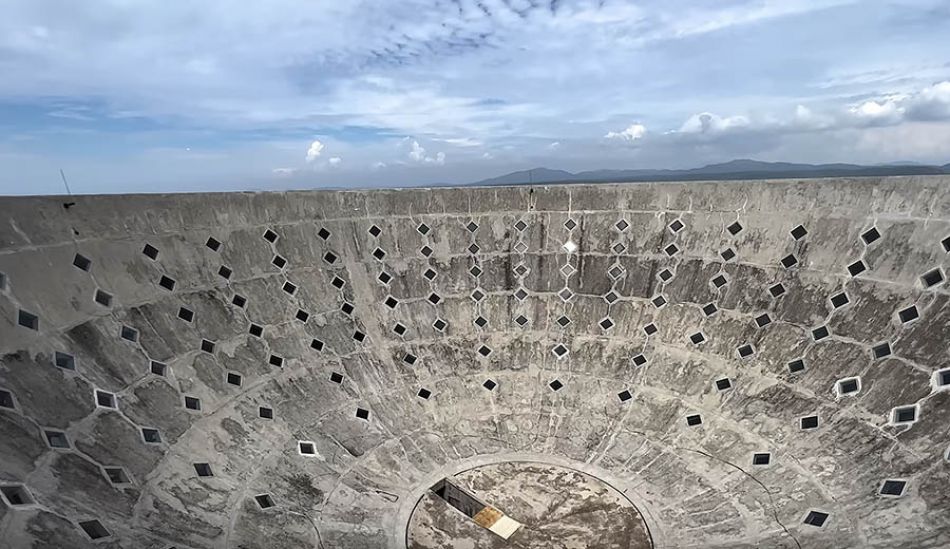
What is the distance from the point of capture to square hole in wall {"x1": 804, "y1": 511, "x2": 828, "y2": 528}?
1048cm

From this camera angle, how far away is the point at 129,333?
11.7 m

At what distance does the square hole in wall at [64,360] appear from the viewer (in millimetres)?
10000

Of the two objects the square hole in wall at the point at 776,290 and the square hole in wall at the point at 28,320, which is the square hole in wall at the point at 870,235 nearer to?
the square hole in wall at the point at 776,290

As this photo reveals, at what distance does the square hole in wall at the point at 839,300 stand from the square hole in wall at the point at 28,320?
2052cm

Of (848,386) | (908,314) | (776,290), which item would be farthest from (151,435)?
(908,314)

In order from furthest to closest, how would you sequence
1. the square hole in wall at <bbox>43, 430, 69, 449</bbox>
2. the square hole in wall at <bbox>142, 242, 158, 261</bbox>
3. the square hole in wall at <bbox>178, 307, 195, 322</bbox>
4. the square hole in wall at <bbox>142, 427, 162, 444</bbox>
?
the square hole in wall at <bbox>178, 307, 195, 322</bbox>
the square hole in wall at <bbox>142, 242, 158, 261</bbox>
the square hole in wall at <bbox>142, 427, 162, 444</bbox>
the square hole in wall at <bbox>43, 430, 69, 449</bbox>

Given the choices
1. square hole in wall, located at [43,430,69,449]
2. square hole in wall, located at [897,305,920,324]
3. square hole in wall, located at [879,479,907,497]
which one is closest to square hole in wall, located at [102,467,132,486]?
square hole in wall, located at [43,430,69,449]

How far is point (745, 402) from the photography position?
539 inches

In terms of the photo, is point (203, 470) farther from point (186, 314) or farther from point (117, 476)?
point (186, 314)

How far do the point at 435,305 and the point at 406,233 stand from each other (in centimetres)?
311

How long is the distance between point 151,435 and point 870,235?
66.3 ft

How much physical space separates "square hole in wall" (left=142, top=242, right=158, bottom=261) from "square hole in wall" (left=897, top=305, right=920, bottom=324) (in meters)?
20.7

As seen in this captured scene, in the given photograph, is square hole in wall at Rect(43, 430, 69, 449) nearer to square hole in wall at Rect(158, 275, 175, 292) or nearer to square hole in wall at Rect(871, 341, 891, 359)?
square hole in wall at Rect(158, 275, 175, 292)

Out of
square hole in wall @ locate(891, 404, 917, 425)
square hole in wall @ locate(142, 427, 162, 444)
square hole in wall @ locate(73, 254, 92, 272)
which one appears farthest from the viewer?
square hole in wall @ locate(73, 254, 92, 272)
